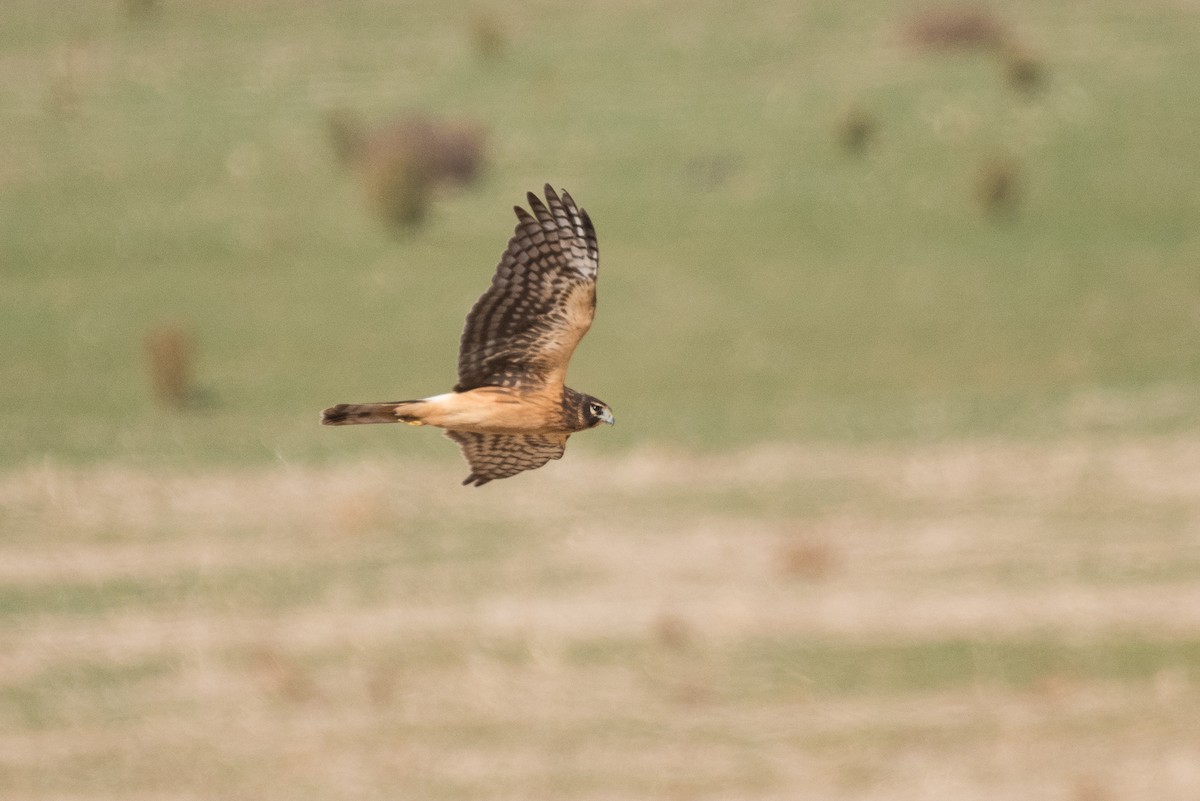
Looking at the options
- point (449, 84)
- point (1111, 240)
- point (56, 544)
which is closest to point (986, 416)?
point (1111, 240)

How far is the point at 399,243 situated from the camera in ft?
144

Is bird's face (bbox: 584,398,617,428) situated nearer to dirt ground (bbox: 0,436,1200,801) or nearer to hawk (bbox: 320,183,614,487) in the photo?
hawk (bbox: 320,183,614,487)

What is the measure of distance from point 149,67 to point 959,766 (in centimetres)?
3604

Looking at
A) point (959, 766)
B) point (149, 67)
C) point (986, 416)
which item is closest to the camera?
point (959, 766)

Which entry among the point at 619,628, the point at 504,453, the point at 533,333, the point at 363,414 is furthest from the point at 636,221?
the point at 363,414

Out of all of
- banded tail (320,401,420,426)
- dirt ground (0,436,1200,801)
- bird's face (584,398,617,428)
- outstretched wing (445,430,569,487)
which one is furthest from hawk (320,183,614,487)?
dirt ground (0,436,1200,801)

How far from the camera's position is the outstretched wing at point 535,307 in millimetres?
9727

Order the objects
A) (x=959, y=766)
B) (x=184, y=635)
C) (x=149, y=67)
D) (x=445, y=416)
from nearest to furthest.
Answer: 1. (x=445, y=416)
2. (x=959, y=766)
3. (x=184, y=635)
4. (x=149, y=67)

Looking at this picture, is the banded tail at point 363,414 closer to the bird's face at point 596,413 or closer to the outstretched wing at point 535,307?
the outstretched wing at point 535,307

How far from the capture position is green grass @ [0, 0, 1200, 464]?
122 ft

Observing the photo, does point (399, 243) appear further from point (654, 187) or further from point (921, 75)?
point (921, 75)

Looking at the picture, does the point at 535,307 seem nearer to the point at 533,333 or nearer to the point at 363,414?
the point at 533,333

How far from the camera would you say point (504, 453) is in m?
10.6

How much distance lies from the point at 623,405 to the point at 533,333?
2665 cm
